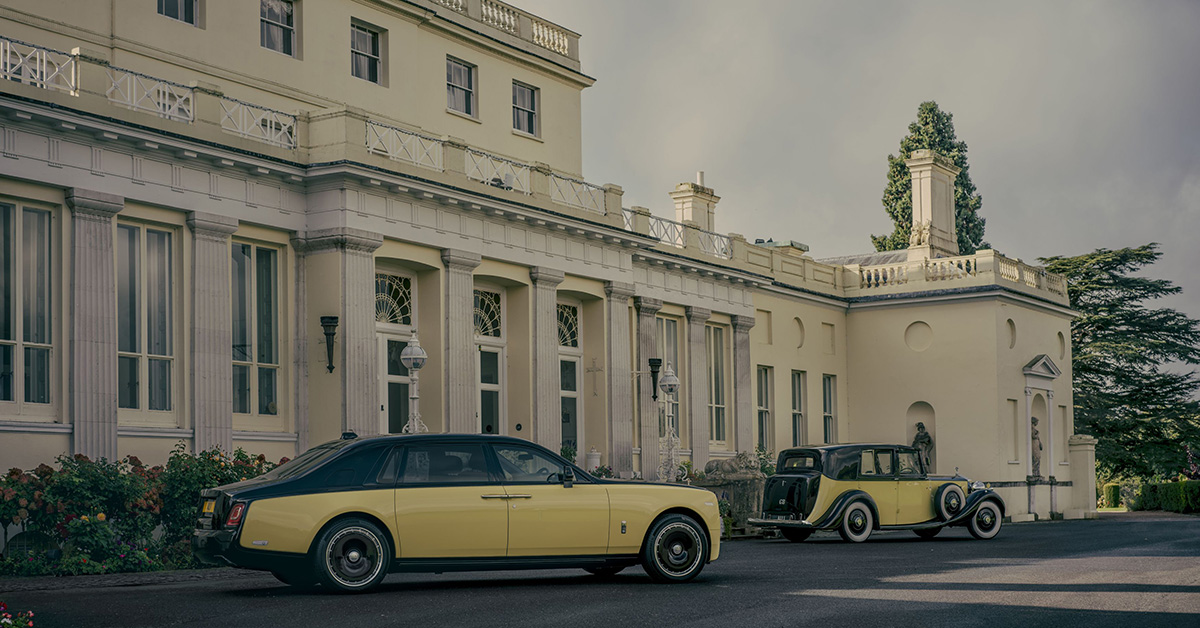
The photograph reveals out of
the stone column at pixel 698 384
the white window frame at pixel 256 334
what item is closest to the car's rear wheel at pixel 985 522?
the stone column at pixel 698 384

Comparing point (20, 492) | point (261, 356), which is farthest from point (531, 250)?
point (20, 492)

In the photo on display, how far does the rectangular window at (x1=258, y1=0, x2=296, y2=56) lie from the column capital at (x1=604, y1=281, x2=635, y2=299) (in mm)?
8726

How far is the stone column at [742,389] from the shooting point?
36219 mm

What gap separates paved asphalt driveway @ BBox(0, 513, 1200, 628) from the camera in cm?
1067

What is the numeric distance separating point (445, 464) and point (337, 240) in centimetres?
1056

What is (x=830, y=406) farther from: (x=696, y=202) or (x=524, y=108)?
(x=524, y=108)

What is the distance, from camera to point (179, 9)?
2372 cm

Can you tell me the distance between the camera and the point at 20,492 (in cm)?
1675

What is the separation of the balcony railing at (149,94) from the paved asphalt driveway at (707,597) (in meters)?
7.92

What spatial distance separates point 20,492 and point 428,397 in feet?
31.4

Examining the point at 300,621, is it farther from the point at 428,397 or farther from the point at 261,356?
the point at 428,397

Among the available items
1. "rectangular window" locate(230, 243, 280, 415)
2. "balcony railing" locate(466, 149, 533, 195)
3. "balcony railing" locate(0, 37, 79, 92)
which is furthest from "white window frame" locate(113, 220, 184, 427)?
"balcony railing" locate(466, 149, 533, 195)

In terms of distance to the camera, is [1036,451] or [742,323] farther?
[1036,451]

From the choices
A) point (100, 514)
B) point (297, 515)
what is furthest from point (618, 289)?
point (297, 515)
